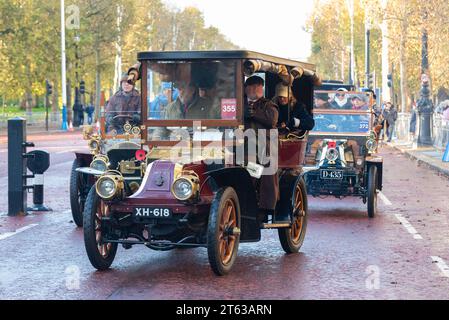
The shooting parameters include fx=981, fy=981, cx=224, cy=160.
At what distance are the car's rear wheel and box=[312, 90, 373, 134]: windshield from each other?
513 centimetres

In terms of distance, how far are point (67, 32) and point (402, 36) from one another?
29010mm

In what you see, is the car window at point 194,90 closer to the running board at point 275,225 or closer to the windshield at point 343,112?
the running board at point 275,225

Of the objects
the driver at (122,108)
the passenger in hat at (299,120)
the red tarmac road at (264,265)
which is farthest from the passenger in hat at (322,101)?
the passenger in hat at (299,120)

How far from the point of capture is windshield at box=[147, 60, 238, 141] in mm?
9391

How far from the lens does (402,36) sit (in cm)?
4191

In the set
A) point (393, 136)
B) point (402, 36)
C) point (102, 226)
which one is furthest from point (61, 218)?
point (393, 136)

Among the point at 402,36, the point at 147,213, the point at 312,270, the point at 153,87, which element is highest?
the point at 402,36

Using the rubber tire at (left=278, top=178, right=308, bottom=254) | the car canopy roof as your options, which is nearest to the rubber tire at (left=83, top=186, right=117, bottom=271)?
the car canopy roof

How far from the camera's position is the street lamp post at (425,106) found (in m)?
34.1

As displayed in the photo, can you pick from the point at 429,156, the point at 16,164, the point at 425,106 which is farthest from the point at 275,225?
the point at 425,106

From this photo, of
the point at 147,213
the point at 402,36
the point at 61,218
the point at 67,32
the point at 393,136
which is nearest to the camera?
the point at 147,213

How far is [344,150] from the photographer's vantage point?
1534cm

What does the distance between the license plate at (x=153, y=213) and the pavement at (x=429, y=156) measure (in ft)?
48.7

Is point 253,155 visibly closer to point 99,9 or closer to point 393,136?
point 393,136
